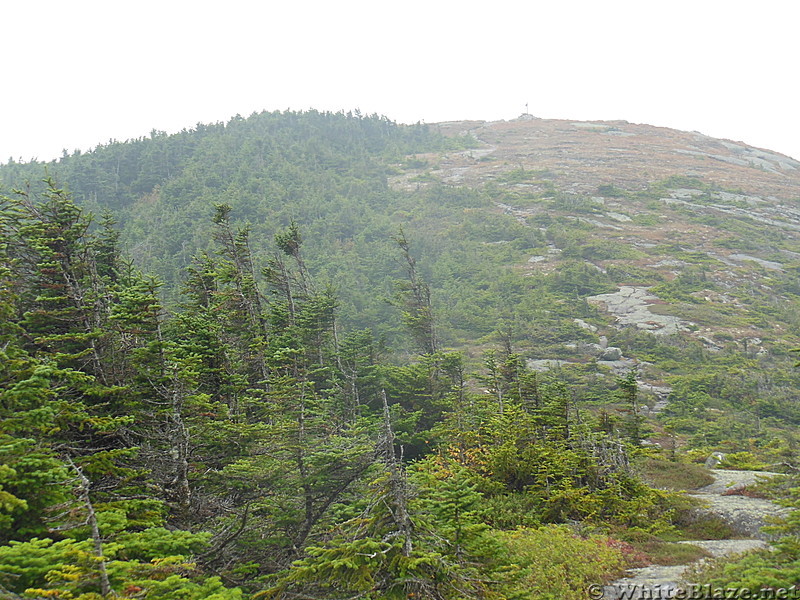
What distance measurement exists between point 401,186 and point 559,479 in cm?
6001

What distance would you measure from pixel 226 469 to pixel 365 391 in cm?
1203

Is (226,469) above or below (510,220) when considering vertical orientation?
below

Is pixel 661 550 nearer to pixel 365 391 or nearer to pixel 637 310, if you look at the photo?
pixel 365 391

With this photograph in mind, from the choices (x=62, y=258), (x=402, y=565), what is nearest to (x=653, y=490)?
(x=402, y=565)

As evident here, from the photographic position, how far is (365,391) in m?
21.0

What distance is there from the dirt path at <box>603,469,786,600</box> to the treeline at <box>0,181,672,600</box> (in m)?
0.77

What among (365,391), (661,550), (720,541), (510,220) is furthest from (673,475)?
(510,220)

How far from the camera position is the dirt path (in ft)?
26.1

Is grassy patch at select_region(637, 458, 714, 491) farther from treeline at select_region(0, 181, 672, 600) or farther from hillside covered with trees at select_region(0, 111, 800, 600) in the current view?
treeline at select_region(0, 181, 672, 600)

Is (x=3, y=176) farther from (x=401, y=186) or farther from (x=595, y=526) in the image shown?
(x=595, y=526)

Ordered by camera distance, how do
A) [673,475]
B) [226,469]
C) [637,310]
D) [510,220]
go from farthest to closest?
[510,220]
[637,310]
[673,475]
[226,469]

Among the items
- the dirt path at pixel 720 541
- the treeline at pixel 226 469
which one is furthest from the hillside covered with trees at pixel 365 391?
the dirt path at pixel 720 541

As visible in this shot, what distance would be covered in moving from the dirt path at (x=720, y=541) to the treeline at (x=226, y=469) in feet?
2.51

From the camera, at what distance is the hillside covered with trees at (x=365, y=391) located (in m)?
5.98
